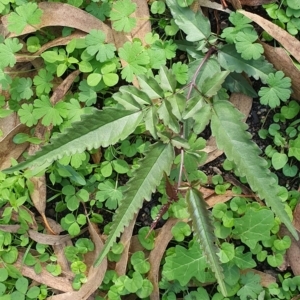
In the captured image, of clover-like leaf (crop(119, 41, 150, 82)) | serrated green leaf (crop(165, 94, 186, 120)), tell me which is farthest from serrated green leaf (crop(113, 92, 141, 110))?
clover-like leaf (crop(119, 41, 150, 82))

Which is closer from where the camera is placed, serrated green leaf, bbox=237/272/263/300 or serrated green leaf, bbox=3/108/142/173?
serrated green leaf, bbox=3/108/142/173

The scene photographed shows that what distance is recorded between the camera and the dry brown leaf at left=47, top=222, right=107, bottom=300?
2111 millimetres

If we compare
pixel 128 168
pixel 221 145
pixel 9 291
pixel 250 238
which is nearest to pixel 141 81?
pixel 221 145

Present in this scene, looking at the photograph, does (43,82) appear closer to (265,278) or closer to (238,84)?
(238,84)

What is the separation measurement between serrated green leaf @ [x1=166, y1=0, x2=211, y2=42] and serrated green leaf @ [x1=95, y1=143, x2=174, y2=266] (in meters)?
0.58

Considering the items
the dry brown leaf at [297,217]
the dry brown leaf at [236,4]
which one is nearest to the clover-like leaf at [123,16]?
the dry brown leaf at [236,4]

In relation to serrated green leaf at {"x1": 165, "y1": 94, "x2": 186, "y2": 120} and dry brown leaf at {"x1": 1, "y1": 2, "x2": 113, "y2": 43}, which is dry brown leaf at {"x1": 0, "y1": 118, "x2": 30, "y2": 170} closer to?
dry brown leaf at {"x1": 1, "y1": 2, "x2": 113, "y2": 43}

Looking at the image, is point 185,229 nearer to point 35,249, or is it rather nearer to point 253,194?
point 253,194

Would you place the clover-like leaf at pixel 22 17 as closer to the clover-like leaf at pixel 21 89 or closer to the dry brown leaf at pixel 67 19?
the dry brown leaf at pixel 67 19

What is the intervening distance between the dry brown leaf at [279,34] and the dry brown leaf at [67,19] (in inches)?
22.5

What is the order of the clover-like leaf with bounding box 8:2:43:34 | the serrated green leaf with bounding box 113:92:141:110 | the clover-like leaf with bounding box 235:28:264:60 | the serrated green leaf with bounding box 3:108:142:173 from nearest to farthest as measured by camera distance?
the serrated green leaf with bounding box 3:108:142:173 < the serrated green leaf with bounding box 113:92:141:110 < the clover-like leaf with bounding box 235:28:264:60 < the clover-like leaf with bounding box 8:2:43:34

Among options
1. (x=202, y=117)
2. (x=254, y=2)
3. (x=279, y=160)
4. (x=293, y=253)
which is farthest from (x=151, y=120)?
(x=293, y=253)

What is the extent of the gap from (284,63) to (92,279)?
117cm

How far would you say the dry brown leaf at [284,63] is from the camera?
197 centimetres
